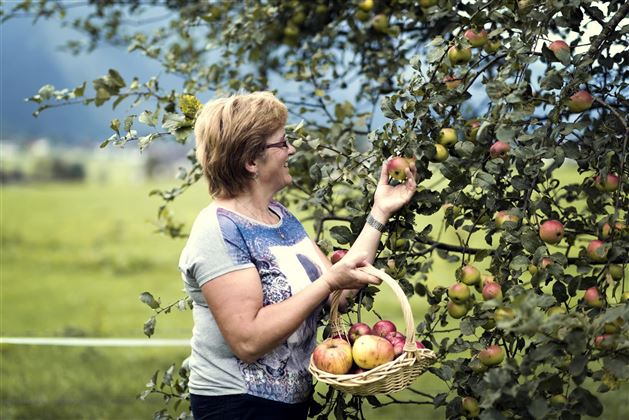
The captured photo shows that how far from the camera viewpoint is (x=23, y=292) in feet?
33.9

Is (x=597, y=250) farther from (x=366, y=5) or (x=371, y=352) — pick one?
(x=366, y=5)

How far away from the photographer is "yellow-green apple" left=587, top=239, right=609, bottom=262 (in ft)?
4.74

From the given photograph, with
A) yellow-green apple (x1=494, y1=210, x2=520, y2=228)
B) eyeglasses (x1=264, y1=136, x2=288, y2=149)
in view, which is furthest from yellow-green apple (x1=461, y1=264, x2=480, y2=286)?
eyeglasses (x1=264, y1=136, x2=288, y2=149)

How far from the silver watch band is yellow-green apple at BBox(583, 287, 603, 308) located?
1.36ft

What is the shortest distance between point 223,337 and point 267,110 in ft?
1.52

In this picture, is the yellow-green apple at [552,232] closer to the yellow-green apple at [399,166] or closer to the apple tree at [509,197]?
the apple tree at [509,197]

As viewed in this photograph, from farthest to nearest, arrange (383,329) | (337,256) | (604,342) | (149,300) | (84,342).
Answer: (84,342) → (149,300) → (337,256) → (383,329) → (604,342)

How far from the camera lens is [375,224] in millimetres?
1664

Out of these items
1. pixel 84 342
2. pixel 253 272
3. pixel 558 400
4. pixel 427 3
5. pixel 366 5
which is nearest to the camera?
pixel 558 400

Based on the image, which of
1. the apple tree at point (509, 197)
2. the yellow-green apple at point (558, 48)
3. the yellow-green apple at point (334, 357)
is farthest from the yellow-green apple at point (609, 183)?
the yellow-green apple at point (334, 357)

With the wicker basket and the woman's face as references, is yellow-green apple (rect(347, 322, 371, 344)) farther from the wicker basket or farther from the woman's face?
the woman's face

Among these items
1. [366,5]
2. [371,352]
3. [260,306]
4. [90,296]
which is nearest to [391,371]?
[371,352]

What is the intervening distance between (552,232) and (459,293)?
0.22m

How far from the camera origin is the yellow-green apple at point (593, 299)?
1492 millimetres
